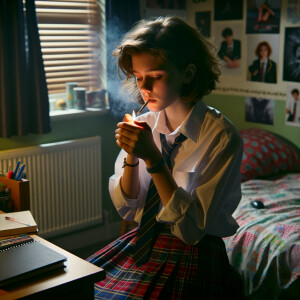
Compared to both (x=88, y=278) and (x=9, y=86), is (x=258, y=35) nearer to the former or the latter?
(x=9, y=86)

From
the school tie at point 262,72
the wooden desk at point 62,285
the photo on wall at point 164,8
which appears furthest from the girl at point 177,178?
the photo on wall at point 164,8

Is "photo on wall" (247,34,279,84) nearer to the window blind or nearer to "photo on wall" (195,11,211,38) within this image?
"photo on wall" (195,11,211,38)

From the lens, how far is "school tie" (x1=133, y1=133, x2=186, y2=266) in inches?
58.4

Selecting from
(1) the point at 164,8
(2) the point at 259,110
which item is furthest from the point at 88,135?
(2) the point at 259,110

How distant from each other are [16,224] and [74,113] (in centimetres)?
189

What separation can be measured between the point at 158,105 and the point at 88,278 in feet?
1.77

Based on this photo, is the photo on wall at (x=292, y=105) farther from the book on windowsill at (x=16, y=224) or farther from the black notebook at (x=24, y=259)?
the black notebook at (x=24, y=259)

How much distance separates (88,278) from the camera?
1210mm

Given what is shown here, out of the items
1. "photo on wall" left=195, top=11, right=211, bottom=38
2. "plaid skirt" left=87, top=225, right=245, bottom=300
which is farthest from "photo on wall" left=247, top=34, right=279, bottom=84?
"plaid skirt" left=87, top=225, right=245, bottom=300

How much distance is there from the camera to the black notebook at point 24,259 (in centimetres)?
117

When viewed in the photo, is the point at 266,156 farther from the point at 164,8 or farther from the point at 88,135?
the point at 164,8

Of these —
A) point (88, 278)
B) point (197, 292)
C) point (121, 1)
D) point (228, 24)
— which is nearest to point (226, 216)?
point (197, 292)

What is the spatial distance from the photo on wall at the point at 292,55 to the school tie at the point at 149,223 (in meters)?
2.10

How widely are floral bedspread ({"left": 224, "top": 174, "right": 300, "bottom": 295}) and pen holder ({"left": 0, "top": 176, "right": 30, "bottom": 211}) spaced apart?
1.11 meters
